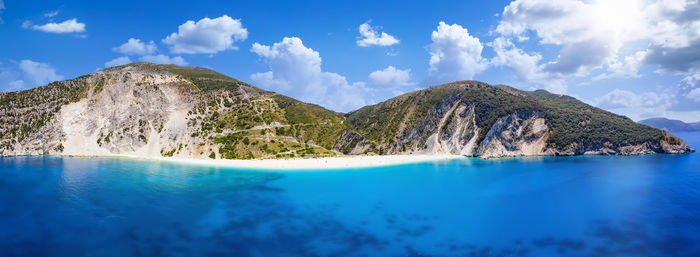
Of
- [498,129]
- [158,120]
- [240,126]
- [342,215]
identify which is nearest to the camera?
[342,215]

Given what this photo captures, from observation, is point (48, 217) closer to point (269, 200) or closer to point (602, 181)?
point (269, 200)

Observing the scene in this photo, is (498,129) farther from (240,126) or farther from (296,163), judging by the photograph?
(240,126)

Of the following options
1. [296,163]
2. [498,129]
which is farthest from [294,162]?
[498,129]

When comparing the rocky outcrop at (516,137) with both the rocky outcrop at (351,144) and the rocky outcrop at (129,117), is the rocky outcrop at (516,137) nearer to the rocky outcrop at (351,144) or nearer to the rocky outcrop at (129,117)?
the rocky outcrop at (351,144)

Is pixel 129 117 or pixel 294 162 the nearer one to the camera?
pixel 294 162

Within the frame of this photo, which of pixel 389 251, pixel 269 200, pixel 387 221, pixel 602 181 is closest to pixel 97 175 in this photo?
pixel 269 200

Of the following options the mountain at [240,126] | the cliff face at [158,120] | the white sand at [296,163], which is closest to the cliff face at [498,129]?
the mountain at [240,126]
